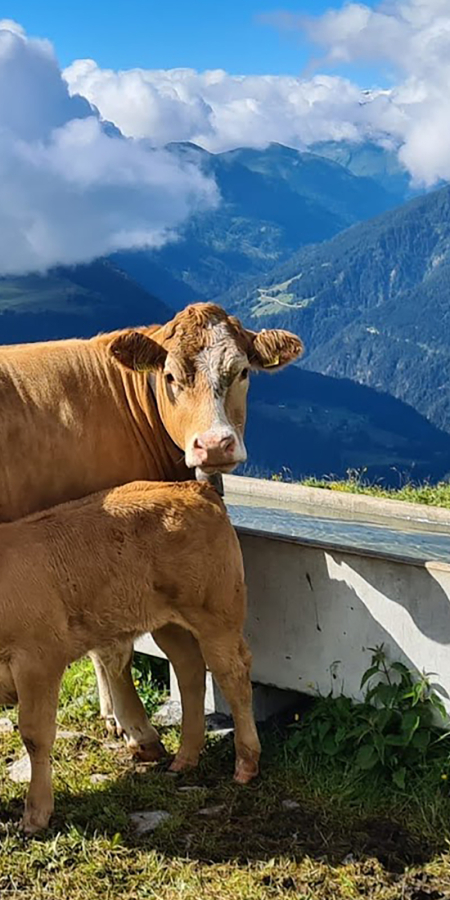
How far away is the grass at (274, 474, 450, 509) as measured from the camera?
11.2m

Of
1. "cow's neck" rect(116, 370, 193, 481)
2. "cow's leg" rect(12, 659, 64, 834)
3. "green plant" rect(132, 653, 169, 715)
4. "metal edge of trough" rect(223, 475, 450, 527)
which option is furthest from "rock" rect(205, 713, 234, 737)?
"metal edge of trough" rect(223, 475, 450, 527)

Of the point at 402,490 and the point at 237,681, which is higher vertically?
the point at 237,681

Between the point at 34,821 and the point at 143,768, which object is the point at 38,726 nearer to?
the point at 34,821

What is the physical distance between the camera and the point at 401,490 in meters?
12.0

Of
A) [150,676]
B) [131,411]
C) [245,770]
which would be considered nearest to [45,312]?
[150,676]

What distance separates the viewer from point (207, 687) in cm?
680

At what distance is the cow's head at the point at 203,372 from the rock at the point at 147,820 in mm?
1837

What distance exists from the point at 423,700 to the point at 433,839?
0.84m

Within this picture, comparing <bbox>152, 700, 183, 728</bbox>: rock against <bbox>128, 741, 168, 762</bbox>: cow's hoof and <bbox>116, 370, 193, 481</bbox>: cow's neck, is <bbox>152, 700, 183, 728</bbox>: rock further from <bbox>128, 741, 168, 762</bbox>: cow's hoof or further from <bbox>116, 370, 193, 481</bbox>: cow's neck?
<bbox>116, 370, 193, 481</bbox>: cow's neck

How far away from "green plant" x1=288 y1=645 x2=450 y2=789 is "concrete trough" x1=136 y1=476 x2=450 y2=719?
9cm

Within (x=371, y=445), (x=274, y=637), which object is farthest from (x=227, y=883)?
(x=371, y=445)

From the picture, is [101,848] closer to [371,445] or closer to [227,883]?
[227,883]

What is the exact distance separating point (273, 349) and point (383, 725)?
A: 2.29 metres

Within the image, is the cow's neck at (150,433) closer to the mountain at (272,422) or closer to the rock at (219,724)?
the rock at (219,724)
